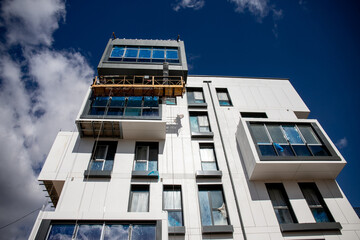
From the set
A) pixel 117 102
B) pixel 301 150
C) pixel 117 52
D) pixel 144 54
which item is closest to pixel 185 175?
pixel 117 102

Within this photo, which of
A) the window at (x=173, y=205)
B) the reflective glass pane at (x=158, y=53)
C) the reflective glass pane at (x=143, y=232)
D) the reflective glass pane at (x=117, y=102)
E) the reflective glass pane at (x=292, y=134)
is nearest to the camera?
the reflective glass pane at (x=143, y=232)

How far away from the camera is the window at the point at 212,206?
1110cm

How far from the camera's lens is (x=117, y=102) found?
48.9 ft

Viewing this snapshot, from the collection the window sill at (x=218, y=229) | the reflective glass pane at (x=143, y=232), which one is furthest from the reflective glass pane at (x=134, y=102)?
the window sill at (x=218, y=229)

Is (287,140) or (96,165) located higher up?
(287,140)

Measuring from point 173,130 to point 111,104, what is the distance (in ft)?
16.8

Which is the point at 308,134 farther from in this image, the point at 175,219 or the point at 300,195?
the point at 175,219

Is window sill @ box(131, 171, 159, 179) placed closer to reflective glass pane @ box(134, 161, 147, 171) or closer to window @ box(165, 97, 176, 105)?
reflective glass pane @ box(134, 161, 147, 171)

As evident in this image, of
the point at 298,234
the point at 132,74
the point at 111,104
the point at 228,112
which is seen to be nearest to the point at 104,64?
the point at 132,74

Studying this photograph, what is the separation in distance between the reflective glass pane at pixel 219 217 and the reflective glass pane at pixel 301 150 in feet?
19.5

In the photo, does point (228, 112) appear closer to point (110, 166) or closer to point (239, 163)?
point (239, 163)

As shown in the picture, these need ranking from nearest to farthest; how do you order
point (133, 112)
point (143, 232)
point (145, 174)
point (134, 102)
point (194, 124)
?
point (143, 232) < point (145, 174) < point (133, 112) < point (134, 102) < point (194, 124)

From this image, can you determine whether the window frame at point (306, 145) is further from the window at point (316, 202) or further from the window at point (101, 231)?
the window at point (101, 231)

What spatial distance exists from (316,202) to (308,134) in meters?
4.37
